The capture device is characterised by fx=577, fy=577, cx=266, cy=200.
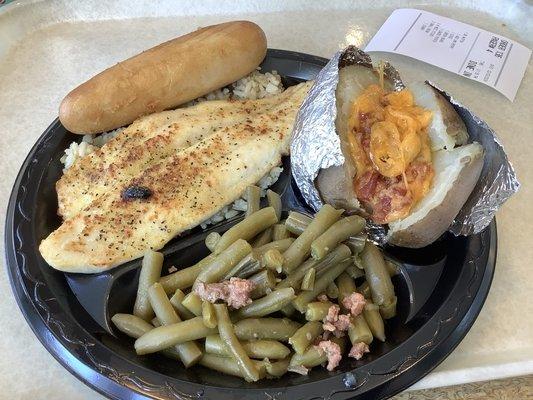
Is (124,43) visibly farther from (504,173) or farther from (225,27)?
(504,173)

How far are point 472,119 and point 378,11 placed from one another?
1.35 m

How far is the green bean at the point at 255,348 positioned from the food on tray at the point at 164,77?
89 cm

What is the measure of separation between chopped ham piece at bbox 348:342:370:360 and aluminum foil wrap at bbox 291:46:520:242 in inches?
13.5

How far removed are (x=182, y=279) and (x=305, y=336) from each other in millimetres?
372

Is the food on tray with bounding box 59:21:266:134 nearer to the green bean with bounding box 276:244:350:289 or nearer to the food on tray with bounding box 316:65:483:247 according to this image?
the food on tray with bounding box 316:65:483:247

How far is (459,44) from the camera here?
8.56 feet

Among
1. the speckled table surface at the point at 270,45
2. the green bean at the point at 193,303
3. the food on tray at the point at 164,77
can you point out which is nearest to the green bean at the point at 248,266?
the green bean at the point at 193,303

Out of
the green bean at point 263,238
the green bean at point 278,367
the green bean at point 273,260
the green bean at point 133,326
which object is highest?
the green bean at point 273,260

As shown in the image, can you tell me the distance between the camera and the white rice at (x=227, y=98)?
185 centimetres

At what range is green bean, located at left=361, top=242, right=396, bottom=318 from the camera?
5.18ft

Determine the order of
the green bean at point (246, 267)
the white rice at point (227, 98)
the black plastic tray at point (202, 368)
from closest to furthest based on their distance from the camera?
the black plastic tray at point (202, 368) < the green bean at point (246, 267) < the white rice at point (227, 98)

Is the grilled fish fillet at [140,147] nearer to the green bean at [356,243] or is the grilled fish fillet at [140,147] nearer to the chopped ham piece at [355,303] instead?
the green bean at [356,243]

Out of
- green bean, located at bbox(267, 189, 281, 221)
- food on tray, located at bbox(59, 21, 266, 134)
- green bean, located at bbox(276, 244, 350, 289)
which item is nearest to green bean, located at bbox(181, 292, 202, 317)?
green bean, located at bbox(276, 244, 350, 289)

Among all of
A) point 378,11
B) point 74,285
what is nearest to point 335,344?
point 74,285
